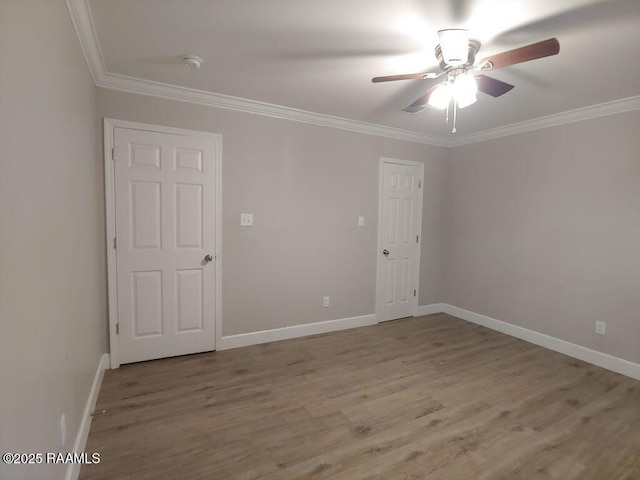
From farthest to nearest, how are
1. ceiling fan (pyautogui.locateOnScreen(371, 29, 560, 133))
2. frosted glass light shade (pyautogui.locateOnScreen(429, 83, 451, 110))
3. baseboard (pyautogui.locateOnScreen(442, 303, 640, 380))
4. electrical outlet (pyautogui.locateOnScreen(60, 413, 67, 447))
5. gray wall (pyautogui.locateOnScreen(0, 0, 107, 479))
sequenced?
baseboard (pyautogui.locateOnScreen(442, 303, 640, 380))
frosted glass light shade (pyautogui.locateOnScreen(429, 83, 451, 110))
ceiling fan (pyautogui.locateOnScreen(371, 29, 560, 133))
electrical outlet (pyautogui.locateOnScreen(60, 413, 67, 447))
gray wall (pyautogui.locateOnScreen(0, 0, 107, 479))

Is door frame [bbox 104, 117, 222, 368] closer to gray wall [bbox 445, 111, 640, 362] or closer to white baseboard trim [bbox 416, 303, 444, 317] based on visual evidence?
white baseboard trim [bbox 416, 303, 444, 317]

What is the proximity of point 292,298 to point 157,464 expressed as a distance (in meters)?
2.00

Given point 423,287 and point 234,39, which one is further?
point 423,287

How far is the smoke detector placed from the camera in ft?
7.36

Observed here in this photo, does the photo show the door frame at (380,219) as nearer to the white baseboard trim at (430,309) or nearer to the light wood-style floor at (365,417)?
the white baseboard trim at (430,309)

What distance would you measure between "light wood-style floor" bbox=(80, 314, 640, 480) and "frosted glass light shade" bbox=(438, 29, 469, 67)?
92.2 inches

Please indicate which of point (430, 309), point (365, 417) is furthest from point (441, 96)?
point (430, 309)

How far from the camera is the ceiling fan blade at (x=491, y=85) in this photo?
1.94 meters

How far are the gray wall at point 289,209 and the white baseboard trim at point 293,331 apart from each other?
6 cm

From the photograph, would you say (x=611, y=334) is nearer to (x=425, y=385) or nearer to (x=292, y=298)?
(x=425, y=385)

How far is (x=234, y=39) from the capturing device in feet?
6.63

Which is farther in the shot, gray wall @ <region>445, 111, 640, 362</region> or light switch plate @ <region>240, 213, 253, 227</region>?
light switch plate @ <region>240, 213, 253, 227</region>

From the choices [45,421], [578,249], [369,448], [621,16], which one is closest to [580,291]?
[578,249]

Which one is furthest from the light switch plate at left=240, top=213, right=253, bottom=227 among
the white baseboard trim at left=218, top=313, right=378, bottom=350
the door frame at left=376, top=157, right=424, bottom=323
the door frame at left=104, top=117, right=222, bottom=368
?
the door frame at left=376, top=157, right=424, bottom=323
